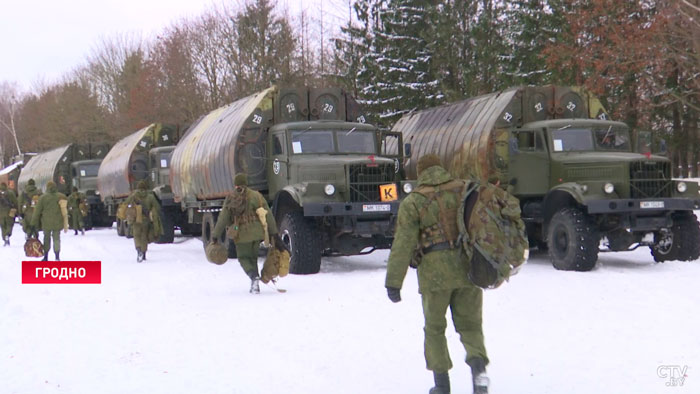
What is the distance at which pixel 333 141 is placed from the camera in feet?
47.3

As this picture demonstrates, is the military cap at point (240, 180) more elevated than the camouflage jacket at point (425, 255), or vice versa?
the military cap at point (240, 180)

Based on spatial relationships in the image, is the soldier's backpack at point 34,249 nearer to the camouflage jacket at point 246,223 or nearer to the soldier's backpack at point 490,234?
the camouflage jacket at point 246,223

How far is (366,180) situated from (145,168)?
14.8 m

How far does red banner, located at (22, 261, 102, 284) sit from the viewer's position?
13383mm

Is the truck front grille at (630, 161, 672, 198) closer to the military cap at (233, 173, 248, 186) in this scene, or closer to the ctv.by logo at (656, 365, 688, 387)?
the military cap at (233, 173, 248, 186)

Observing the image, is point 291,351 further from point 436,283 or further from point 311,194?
point 311,194

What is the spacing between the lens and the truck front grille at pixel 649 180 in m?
12.8

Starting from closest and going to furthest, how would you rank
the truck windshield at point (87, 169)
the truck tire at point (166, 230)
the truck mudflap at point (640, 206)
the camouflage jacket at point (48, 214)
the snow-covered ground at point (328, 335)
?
the snow-covered ground at point (328, 335)
the truck mudflap at point (640, 206)
the camouflage jacket at point (48, 214)
the truck tire at point (166, 230)
the truck windshield at point (87, 169)

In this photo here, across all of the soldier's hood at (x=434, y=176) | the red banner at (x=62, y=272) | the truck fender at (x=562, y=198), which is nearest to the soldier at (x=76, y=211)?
the red banner at (x=62, y=272)

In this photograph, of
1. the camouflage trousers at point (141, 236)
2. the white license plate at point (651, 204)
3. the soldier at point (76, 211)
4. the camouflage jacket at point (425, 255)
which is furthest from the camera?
the soldier at point (76, 211)

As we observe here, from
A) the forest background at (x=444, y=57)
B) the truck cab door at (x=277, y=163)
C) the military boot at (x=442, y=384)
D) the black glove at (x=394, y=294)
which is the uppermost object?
the forest background at (x=444, y=57)

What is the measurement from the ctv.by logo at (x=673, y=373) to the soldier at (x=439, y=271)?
1512 millimetres

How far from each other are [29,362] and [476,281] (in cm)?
408

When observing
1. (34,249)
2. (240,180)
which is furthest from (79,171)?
(240,180)
